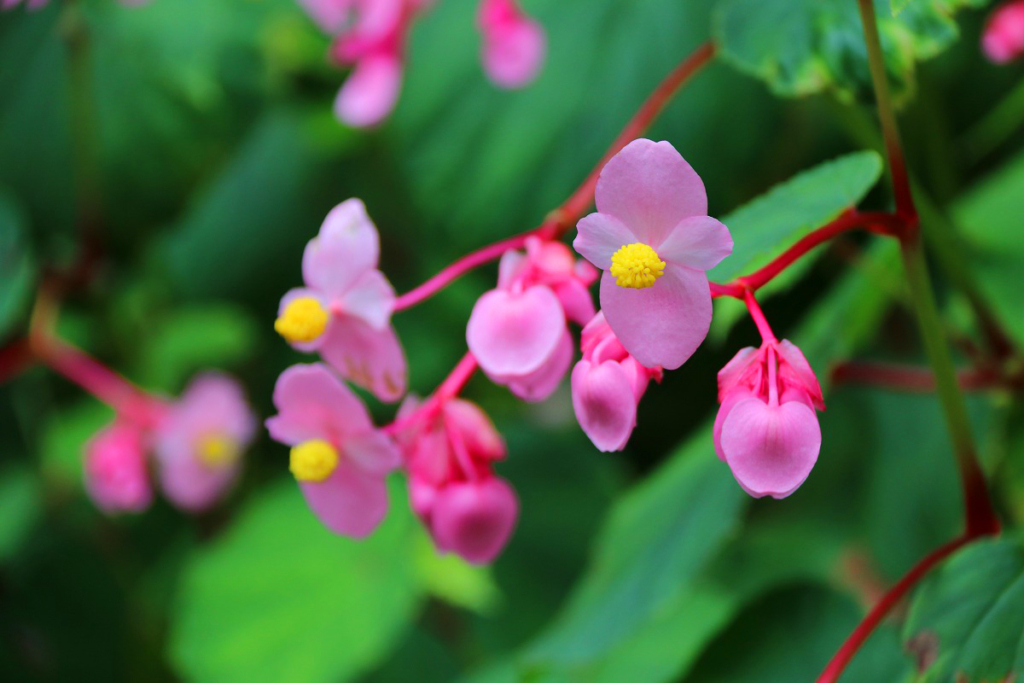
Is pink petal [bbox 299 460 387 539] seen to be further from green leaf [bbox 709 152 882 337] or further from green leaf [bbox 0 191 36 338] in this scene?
green leaf [bbox 0 191 36 338]

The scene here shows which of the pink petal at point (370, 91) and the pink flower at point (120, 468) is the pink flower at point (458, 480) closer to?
the pink petal at point (370, 91)

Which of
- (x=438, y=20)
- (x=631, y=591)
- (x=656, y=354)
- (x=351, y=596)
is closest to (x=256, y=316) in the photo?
(x=351, y=596)

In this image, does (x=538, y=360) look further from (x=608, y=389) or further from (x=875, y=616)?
(x=875, y=616)

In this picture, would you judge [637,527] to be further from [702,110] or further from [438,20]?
[438,20]

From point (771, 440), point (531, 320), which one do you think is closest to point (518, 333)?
point (531, 320)

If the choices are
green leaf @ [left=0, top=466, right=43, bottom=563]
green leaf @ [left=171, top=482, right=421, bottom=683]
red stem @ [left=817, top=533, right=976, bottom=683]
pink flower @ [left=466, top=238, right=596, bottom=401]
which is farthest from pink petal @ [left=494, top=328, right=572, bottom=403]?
green leaf @ [left=0, top=466, right=43, bottom=563]
